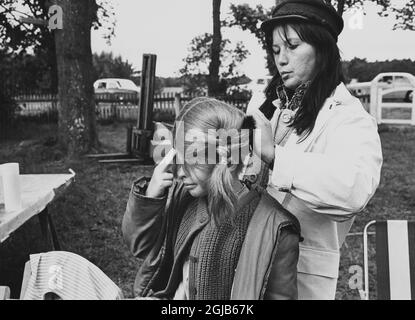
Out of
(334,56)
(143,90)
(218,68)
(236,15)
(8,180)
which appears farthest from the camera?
(218,68)

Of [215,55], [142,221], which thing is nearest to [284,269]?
[142,221]

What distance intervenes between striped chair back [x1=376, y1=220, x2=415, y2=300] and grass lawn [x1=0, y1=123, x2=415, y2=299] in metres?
0.97

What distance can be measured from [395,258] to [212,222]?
47.8 inches

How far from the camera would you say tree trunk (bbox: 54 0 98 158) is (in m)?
5.82

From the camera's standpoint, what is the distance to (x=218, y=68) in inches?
220

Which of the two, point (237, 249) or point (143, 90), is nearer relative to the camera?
point (237, 249)

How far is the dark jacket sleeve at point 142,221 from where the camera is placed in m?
1.35

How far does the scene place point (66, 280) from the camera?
125 cm

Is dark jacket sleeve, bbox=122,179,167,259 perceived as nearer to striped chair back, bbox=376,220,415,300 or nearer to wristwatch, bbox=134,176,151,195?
wristwatch, bbox=134,176,151,195

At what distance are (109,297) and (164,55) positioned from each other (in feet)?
12.4

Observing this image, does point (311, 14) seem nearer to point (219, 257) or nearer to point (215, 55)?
point (219, 257)
